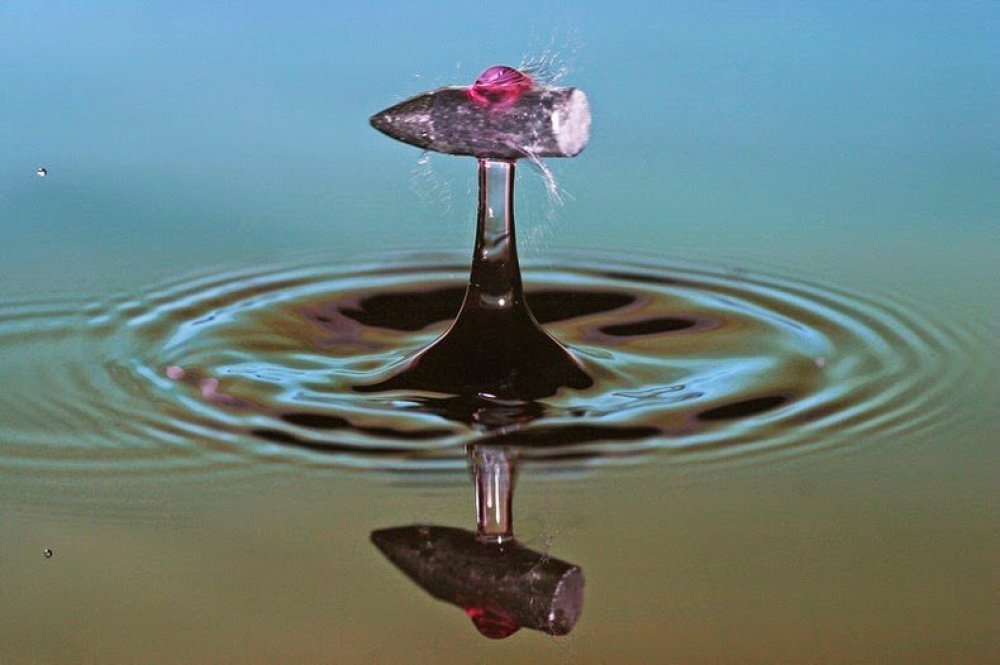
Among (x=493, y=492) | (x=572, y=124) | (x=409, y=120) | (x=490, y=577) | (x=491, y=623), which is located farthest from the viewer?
(x=409, y=120)

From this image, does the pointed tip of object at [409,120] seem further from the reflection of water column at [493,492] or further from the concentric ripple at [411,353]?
the reflection of water column at [493,492]

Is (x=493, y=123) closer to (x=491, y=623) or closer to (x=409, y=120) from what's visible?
(x=409, y=120)

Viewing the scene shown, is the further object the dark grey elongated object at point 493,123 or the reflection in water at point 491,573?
the dark grey elongated object at point 493,123

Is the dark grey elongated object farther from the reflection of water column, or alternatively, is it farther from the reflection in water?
the reflection in water

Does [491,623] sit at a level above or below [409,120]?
below

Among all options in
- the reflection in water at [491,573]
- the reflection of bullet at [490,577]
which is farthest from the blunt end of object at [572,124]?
the reflection of bullet at [490,577]

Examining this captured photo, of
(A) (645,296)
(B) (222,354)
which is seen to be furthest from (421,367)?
(A) (645,296)

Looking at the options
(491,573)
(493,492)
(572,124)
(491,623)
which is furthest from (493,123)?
(491,623)

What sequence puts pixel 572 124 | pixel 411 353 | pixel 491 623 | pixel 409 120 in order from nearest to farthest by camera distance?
pixel 491 623 → pixel 572 124 → pixel 409 120 → pixel 411 353
